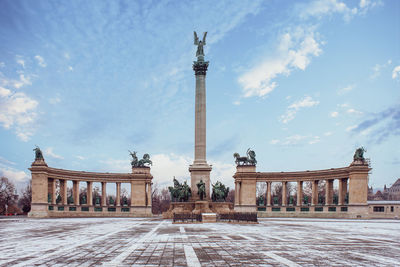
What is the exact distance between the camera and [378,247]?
18312 millimetres

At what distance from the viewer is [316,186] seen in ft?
252

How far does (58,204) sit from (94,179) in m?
9.63

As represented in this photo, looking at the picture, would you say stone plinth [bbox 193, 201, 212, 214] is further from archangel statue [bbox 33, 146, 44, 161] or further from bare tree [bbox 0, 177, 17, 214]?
bare tree [bbox 0, 177, 17, 214]

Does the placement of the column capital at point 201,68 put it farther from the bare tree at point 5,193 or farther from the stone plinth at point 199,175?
the bare tree at point 5,193

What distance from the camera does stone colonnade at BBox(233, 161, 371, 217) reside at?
6588 centimetres

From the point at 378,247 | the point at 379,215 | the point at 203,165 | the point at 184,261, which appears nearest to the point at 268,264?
the point at 184,261

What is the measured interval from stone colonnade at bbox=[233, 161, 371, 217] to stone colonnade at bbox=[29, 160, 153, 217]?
75.2 ft

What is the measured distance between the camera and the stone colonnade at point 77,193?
6862 cm

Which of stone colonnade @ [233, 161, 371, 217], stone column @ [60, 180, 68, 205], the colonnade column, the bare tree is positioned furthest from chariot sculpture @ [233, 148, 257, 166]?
the bare tree

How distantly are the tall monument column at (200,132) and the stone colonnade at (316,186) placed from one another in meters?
25.8

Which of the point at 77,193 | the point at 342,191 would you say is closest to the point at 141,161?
the point at 77,193

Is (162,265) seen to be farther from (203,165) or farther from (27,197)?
(27,197)

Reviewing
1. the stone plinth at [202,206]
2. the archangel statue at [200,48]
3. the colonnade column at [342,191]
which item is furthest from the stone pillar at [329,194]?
the archangel statue at [200,48]

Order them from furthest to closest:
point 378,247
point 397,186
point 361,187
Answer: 1. point 397,186
2. point 361,187
3. point 378,247
